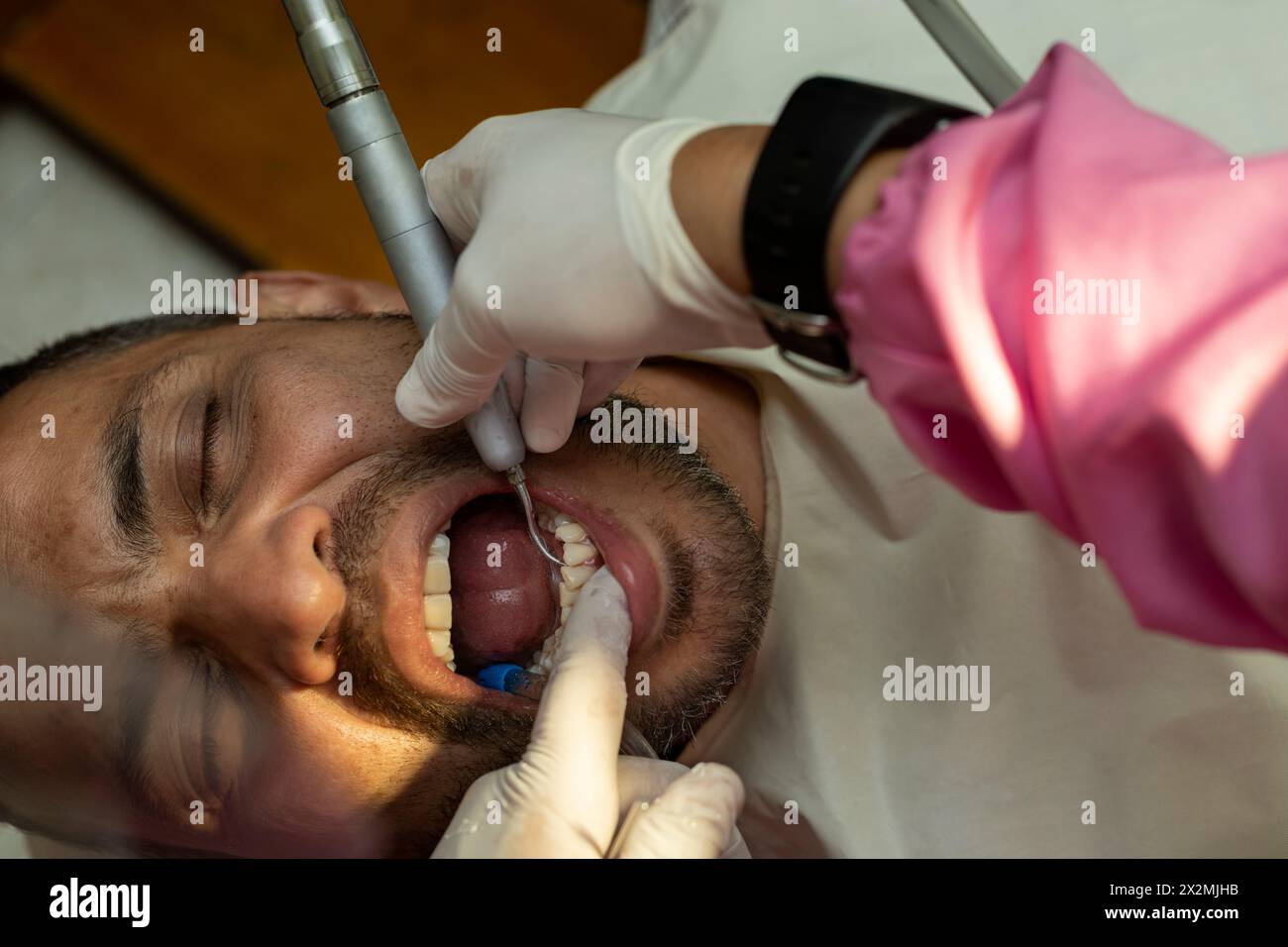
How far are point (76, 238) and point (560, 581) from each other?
1.31 m

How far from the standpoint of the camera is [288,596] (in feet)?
2.78

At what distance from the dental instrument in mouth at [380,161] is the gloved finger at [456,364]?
3 cm

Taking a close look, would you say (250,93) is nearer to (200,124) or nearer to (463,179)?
(200,124)

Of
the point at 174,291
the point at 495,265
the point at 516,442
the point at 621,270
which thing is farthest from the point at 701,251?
the point at 174,291

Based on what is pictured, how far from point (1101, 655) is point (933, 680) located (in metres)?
0.15

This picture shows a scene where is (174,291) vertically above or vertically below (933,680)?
above

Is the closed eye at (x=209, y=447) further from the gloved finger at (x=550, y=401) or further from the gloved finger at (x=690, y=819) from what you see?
the gloved finger at (x=690, y=819)

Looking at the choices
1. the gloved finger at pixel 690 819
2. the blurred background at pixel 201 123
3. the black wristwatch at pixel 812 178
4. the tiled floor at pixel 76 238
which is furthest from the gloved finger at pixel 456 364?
the tiled floor at pixel 76 238

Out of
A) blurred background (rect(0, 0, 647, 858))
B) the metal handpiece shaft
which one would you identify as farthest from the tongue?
blurred background (rect(0, 0, 647, 858))

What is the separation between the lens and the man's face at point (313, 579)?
911 millimetres

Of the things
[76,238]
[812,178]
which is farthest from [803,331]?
[76,238]

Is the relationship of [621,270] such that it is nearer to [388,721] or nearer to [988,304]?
[988,304]

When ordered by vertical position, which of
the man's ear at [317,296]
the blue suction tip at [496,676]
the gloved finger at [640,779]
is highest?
the man's ear at [317,296]
